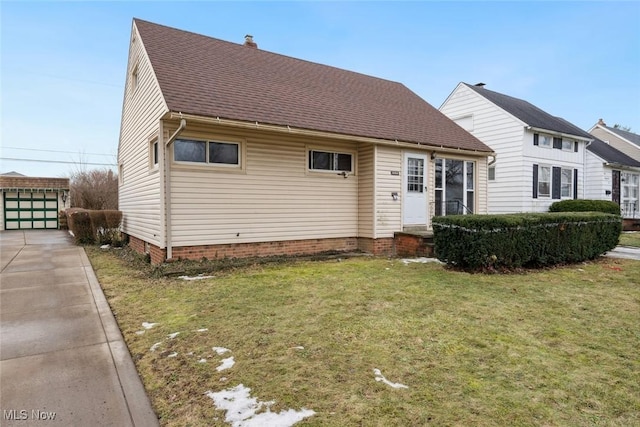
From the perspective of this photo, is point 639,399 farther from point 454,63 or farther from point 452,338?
point 454,63

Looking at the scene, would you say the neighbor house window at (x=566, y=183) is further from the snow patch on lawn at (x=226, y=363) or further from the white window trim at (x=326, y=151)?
the snow patch on lawn at (x=226, y=363)

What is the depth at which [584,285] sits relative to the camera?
6316mm

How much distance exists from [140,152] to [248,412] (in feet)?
30.0

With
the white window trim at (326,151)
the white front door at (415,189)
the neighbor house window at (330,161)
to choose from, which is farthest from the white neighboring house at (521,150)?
the neighbor house window at (330,161)

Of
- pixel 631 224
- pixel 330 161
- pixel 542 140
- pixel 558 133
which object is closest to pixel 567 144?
pixel 558 133

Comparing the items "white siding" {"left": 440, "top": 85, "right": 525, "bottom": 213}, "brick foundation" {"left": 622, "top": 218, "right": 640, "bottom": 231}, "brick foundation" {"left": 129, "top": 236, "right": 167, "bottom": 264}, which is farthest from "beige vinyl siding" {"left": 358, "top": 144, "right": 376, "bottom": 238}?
"brick foundation" {"left": 622, "top": 218, "right": 640, "bottom": 231}

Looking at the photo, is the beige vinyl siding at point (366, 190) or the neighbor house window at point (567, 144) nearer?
the beige vinyl siding at point (366, 190)

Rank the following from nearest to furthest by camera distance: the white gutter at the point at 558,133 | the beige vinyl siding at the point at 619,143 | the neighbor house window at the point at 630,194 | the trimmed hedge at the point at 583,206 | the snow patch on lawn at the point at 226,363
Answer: the snow patch on lawn at the point at 226,363 < the white gutter at the point at 558,133 < the trimmed hedge at the point at 583,206 < the neighbor house window at the point at 630,194 < the beige vinyl siding at the point at 619,143

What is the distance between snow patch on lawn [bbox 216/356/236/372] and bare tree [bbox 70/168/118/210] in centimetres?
2358

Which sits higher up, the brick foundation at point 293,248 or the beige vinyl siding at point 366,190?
the beige vinyl siding at point 366,190

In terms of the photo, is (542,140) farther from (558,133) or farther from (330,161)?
(330,161)

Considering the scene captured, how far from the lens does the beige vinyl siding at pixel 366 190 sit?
9828mm

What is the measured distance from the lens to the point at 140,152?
9.89 metres

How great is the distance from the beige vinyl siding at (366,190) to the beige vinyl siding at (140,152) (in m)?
5.25
